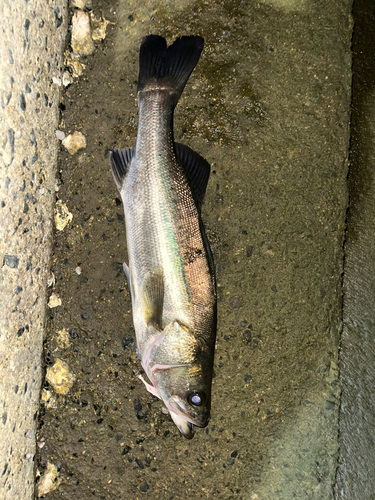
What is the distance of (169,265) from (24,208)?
1233mm

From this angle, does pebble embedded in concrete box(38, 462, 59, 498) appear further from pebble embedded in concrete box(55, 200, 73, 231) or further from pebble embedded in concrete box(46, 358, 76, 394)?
pebble embedded in concrete box(55, 200, 73, 231)

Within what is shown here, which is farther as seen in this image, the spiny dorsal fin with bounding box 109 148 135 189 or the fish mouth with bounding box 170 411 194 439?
the spiny dorsal fin with bounding box 109 148 135 189

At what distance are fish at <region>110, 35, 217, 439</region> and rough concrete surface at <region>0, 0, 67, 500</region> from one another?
77 centimetres

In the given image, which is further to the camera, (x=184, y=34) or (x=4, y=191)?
(x=184, y=34)

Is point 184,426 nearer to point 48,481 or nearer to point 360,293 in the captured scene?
point 48,481

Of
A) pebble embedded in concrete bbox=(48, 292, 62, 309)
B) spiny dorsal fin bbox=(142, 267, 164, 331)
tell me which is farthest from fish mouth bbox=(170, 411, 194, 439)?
pebble embedded in concrete bbox=(48, 292, 62, 309)

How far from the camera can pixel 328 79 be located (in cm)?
308

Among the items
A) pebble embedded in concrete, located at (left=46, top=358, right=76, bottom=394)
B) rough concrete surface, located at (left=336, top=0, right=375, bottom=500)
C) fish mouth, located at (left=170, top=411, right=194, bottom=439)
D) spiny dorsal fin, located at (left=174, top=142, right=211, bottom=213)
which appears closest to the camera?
fish mouth, located at (left=170, top=411, right=194, bottom=439)

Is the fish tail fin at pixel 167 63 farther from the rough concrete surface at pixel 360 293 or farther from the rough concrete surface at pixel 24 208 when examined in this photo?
the rough concrete surface at pixel 360 293

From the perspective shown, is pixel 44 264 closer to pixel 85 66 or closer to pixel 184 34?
pixel 85 66

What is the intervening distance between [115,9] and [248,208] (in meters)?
2.11

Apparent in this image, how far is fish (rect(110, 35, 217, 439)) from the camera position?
2.54 metres

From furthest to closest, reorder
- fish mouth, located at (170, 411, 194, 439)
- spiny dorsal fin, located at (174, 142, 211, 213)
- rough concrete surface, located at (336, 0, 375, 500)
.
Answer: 1. rough concrete surface, located at (336, 0, 375, 500)
2. spiny dorsal fin, located at (174, 142, 211, 213)
3. fish mouth, located at (170, 411, 194, 439)

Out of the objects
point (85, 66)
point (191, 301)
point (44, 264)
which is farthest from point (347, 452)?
point (85, 66)
